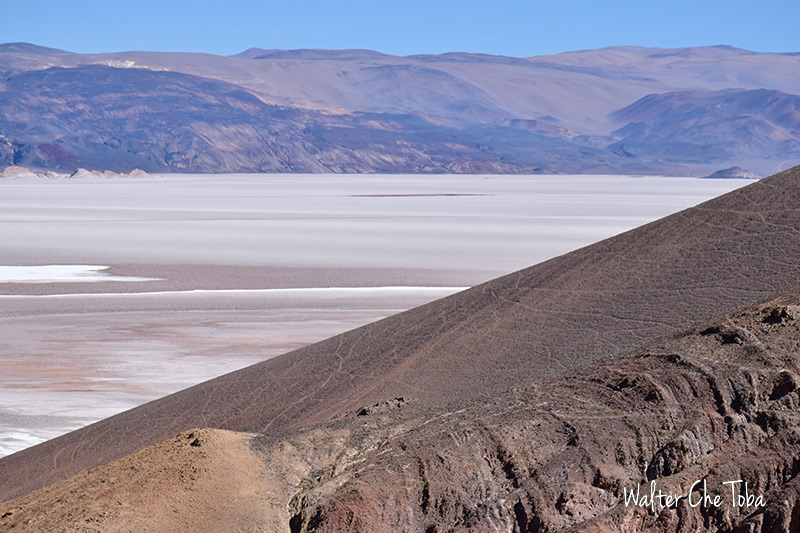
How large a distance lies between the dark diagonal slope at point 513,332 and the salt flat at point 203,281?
7.59ft

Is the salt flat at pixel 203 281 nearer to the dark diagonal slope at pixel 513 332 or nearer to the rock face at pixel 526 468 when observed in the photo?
the dark diagonal slope at pixel 513 332

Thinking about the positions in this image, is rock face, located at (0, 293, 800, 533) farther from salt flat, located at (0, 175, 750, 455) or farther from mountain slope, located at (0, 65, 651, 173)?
mountain slope, located at (0, 65, 651, 173)

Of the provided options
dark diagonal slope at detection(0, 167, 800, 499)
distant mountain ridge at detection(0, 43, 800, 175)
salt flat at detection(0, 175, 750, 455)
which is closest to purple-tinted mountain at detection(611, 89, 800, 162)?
distant mountain ridge at detection(0, 43, 800, 175)

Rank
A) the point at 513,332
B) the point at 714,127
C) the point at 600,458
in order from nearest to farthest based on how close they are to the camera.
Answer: the point at 600,458
the point at 513,332
the point at 714,127

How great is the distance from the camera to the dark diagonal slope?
4.00m

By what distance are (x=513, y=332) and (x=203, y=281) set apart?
13054 millimetres

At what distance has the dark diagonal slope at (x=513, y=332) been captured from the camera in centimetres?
400

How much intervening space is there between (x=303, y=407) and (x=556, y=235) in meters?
22.5

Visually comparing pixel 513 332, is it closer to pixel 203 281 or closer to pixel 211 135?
pixel 203 281

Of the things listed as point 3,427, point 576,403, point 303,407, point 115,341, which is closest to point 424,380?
point 303,407

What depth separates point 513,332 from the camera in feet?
14.3

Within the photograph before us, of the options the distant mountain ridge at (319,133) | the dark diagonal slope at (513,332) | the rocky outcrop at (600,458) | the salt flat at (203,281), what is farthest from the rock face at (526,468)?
the distant mountain ridge at (319,133)

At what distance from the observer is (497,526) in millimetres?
2393

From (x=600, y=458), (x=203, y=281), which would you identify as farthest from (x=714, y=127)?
(x=600, y=458)
